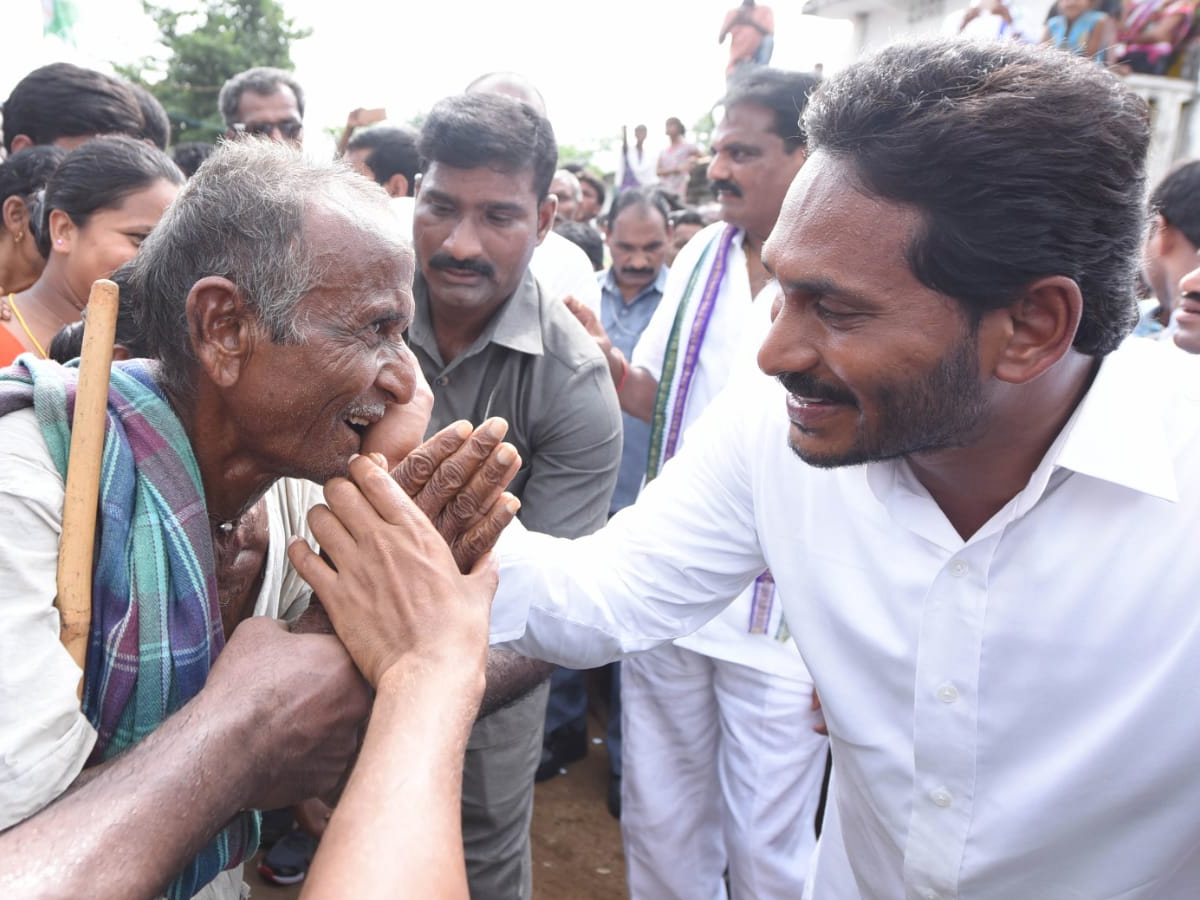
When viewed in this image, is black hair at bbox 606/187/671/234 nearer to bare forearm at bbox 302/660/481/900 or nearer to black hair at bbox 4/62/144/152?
black hair at bbox 4/62/144/152

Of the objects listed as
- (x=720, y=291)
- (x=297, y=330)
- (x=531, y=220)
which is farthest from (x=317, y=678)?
(x=720, y=291)

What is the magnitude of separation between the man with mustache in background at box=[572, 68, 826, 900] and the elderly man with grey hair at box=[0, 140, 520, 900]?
6.08ft

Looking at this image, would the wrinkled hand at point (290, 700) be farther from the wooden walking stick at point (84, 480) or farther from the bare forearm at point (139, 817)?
the wooden walking stick at point (84, 480)

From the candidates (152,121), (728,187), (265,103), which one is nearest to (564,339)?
(728,187)

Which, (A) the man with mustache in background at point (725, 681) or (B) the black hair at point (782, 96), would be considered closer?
(A) the man with mustache in background at point (725, 681)

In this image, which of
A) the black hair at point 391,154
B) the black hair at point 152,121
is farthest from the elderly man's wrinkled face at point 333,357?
the black hair at point 391,154

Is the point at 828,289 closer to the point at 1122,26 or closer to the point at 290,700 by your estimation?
the point at 290,700

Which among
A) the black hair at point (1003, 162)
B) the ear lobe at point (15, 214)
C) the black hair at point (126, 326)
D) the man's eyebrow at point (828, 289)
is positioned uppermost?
the black hair at point (1003, 162)

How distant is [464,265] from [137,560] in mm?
1887

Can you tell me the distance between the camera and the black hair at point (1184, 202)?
12.8ft

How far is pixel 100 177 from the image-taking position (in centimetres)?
303

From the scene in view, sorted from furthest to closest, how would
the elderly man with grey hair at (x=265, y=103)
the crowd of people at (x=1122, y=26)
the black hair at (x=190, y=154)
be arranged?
the crowd of people at (x=1122, y=26)
the elderly man with grey hair at (x=265, y=103)
the black hair at (x=190, y=154)

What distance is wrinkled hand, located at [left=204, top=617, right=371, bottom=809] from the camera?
1585mm

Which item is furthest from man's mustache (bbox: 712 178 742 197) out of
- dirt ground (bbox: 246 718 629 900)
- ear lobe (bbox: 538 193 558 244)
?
dirt ground (bbox: 246 718 629 900)
